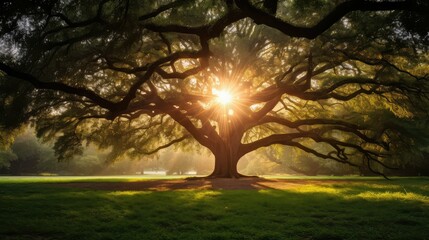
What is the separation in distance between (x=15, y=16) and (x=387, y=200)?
42.6ft

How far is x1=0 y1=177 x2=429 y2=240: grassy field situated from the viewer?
7441 mm

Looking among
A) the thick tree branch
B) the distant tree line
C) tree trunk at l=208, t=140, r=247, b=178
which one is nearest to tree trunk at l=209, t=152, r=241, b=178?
tree trunk at l=208, t=140, r=247, b=178

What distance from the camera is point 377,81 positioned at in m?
21.2

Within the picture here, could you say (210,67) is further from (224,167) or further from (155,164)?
(155,164)

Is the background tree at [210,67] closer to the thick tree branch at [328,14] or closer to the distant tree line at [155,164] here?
the thick tree branch at [328,14]

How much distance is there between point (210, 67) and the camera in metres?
25.8

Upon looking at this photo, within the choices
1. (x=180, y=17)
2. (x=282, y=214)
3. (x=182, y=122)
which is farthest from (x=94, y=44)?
(x=282, y=214)

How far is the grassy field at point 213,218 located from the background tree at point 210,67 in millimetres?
4401

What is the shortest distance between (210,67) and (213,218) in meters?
17.8

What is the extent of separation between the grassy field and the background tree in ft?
14.4

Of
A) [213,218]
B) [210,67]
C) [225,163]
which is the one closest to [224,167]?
[225,163]

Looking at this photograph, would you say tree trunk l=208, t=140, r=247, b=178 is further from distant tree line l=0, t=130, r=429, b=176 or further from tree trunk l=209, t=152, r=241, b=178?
distant tree line l=0, t=130, r=429, b=176

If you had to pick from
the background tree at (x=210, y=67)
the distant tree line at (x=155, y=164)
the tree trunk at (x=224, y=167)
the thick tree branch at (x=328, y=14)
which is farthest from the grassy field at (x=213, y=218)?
the distant tree line at (x=155, y=164)

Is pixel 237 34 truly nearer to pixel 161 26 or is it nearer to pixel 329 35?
pixel 329 35
